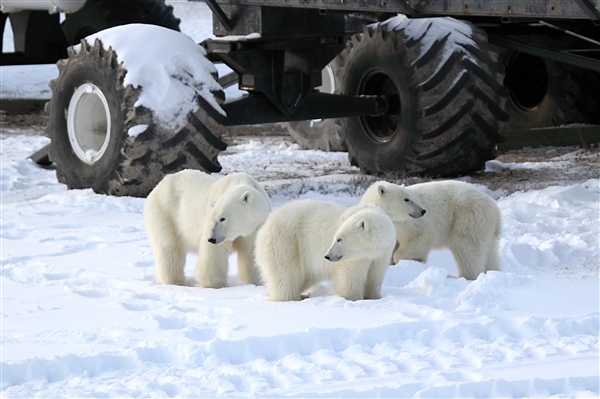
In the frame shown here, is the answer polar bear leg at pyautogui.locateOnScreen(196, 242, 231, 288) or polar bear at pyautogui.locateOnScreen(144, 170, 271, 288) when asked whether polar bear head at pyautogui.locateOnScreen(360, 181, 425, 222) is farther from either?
polar bear leg at pyautogui.locateOnScreen(196, 242, 231, 288)

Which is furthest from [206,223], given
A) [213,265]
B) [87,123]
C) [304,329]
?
[87,123]

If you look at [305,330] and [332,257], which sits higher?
[332,257]

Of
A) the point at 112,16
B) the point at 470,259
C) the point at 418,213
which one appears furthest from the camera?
the point at 112,16

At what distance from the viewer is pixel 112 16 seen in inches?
578

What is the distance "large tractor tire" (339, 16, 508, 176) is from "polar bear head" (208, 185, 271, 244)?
396 cm

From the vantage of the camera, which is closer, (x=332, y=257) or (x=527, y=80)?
(x=332, y=257)

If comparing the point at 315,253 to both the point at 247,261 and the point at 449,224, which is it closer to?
the point at 247,261

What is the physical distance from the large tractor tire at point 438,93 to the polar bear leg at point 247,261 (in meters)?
3.88

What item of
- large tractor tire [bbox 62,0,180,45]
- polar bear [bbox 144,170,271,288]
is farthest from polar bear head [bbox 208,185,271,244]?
large tractor tire [bbox 62,0,180,45]

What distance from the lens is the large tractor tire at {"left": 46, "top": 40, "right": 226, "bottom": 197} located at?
8.38 meters

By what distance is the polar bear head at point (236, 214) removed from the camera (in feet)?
18.1

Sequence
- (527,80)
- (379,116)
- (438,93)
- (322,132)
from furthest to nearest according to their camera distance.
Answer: (527,80) < (322,132) < (379,116) < (438,93)

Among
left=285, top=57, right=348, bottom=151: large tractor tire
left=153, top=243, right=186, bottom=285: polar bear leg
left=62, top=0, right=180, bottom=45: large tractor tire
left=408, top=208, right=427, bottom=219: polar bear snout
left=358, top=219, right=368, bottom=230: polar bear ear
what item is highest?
left=62, top=0, right=180, bottom=45: large tractor tire

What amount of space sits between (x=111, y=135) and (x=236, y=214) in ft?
11.0
